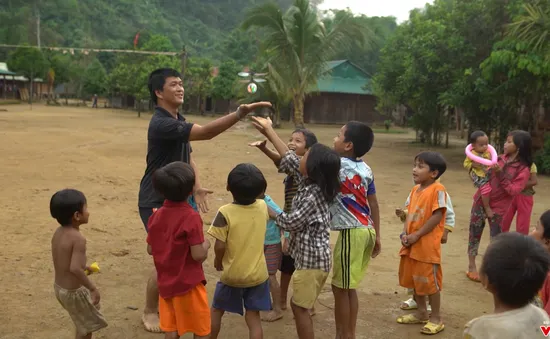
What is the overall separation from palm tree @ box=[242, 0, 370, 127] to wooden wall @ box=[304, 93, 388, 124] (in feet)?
45.6

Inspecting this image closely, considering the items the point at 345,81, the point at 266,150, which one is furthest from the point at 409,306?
the point at 345,81

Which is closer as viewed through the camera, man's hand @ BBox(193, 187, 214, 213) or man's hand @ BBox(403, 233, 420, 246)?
man's hand @ BBox(193, 187, 214, 213)

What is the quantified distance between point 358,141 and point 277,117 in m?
30.2

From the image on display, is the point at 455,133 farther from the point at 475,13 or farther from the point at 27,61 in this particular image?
the point at 27,61

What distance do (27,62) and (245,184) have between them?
162 ft

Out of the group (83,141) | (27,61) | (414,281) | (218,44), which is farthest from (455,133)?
(218,44)

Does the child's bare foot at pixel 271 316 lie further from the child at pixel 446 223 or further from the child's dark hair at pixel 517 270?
the child's dark hair at pixel 517 270

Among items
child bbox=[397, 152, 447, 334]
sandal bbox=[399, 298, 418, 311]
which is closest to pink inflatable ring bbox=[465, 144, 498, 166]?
child bbox=[397, 152, 447, 334]

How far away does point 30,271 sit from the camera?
535 cm

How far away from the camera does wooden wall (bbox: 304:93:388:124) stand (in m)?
38.5

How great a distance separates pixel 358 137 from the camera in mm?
3900

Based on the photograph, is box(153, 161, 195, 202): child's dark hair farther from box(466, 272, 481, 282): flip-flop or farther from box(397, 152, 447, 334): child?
box(466, 272, 481, 282): flip-flop

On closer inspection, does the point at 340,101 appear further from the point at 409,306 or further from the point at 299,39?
the point at 409,306

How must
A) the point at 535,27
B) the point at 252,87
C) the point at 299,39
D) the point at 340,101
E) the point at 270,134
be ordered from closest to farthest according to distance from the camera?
the point at 270,134 < the point at 535,27 < the point at 299,39 < the point at 252,87 < the point at 340,101
